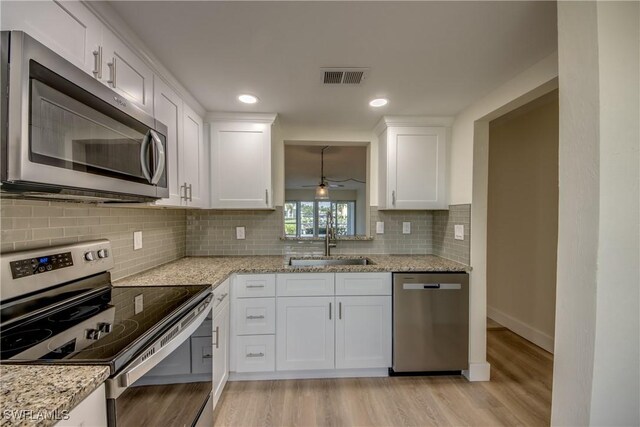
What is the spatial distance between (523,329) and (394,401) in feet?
6.22

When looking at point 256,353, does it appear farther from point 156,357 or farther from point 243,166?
point 243,166

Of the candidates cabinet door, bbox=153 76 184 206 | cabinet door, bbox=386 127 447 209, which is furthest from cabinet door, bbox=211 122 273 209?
cabinet door, bbox=386 127 447 209

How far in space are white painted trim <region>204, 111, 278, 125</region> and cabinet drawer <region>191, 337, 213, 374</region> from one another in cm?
171

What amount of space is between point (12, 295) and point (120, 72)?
0.99m

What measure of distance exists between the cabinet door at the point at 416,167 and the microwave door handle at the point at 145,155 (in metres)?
1.87

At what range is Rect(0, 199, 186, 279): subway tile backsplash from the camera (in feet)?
3.64

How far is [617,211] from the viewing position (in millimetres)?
871

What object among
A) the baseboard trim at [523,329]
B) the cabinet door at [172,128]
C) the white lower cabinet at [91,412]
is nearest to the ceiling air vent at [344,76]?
the cabinet door at [172,128]

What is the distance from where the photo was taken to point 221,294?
73.0 inches

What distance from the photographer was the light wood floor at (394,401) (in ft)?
5.74

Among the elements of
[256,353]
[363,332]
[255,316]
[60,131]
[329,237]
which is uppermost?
[60,131]

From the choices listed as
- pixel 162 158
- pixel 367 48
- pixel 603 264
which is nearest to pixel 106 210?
pixel 162 158

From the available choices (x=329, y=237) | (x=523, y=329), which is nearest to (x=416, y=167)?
(x=329, y=237)

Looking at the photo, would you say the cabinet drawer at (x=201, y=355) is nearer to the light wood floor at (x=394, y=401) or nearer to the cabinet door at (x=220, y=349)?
the cabinet door at (x=220, y=349)
